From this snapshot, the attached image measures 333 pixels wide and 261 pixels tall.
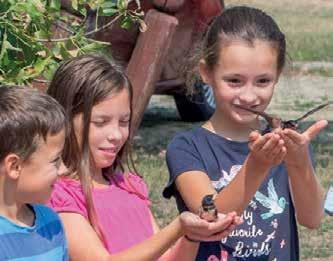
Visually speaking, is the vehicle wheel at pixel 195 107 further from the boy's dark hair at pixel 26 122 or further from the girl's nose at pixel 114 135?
the boy's dark hair at pixel 26 122

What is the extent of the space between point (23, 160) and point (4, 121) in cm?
11

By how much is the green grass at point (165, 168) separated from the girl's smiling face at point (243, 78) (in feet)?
10.7

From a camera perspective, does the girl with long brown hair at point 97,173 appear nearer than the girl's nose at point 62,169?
No

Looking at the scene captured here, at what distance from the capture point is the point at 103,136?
10.2 feet

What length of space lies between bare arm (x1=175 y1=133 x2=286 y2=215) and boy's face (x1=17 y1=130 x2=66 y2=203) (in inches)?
18.3

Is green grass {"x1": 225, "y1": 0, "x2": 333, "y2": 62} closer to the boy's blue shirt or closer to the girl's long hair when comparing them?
the girl's long hair

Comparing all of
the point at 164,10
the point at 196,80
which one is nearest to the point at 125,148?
the point at 196,80

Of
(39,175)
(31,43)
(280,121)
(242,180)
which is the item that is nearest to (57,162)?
(39,175)

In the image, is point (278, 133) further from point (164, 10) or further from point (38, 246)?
point (164, 10)

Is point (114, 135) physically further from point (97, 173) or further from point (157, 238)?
point (157, 238)

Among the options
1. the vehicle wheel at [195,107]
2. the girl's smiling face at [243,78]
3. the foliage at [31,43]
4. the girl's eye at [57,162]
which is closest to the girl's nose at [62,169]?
the girl's eye at [57,162]

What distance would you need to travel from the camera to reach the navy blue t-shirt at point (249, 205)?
317 centimetres

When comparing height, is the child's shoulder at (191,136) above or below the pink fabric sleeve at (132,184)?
above

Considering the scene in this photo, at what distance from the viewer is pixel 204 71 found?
334cm
